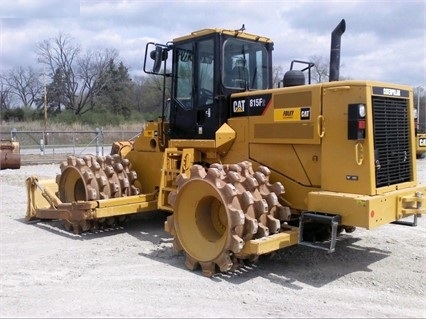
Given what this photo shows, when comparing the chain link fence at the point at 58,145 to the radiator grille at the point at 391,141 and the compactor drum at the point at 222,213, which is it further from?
the radiator grille at the point at 391,141

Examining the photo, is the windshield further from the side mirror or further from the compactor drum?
the compactor drum

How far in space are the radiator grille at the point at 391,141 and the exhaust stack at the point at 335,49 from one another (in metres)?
0.78

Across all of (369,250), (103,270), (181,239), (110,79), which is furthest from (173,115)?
(110,79)

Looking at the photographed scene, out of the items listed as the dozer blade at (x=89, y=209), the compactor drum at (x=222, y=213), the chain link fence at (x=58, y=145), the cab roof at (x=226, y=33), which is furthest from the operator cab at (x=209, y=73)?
the chain link fence at (x=58, y=145)

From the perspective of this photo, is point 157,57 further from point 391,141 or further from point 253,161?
point 391,141

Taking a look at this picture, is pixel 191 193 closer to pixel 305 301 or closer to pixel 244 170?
pixel 244 170

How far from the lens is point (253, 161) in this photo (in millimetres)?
6543

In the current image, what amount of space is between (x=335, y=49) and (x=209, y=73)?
1816 mm

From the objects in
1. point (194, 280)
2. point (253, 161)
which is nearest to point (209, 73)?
point (253, 161)

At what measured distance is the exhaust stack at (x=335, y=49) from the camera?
6.05 m

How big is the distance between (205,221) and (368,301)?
2128 millimetres

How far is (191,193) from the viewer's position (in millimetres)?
5926

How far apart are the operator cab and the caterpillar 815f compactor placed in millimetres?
16

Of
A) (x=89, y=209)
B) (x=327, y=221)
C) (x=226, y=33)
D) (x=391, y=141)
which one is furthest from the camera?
(x=89, y=209)
